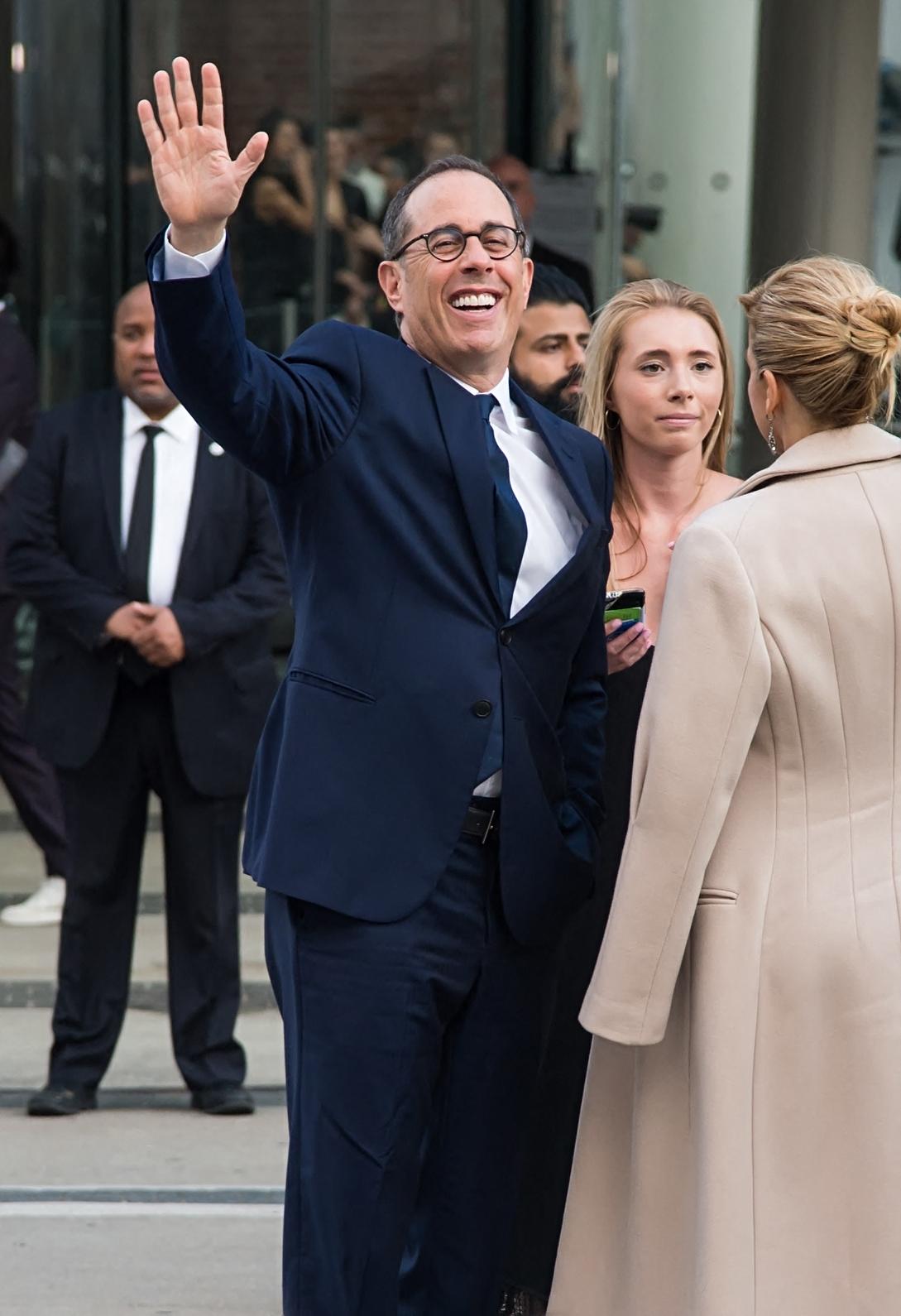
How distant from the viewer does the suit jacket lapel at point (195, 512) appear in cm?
555

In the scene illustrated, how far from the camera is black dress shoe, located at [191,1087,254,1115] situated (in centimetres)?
542

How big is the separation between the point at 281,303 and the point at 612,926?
932 cm

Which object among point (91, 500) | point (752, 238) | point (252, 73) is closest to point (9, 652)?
point (91, 500)

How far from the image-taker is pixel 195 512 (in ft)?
18.2

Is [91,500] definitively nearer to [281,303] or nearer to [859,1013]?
[859,1013]

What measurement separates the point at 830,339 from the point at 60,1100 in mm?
3091

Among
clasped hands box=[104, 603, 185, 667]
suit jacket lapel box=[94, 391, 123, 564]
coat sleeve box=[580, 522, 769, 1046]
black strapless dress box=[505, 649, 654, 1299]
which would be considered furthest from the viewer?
suit jacket lapel box=[94, 391, 123, 564]

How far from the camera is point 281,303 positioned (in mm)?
12164

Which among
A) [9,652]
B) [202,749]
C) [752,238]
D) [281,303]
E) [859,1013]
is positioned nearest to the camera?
[859,1013]

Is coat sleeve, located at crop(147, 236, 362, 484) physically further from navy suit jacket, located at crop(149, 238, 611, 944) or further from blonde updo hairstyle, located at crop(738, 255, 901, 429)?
blonde updo hairstyle, located at crop(738, 255, 901, 429)

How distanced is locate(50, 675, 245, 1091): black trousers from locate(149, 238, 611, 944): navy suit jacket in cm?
210

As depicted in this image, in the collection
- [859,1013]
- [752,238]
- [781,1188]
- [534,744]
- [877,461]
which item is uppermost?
[752,238]


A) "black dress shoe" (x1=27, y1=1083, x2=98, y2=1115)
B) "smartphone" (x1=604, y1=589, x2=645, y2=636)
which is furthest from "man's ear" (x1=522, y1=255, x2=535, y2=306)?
"black dress shoe" (x1=27, y1=1083, x2=98, y2=1115)

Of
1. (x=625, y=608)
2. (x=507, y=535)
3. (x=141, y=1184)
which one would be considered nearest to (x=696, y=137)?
(x=141, y=1184)
